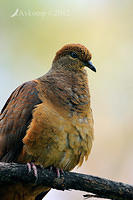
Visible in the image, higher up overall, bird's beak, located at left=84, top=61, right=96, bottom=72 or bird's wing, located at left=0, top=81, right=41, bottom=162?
bird's beak, located at left=84, top=61, right=96, bottom=72

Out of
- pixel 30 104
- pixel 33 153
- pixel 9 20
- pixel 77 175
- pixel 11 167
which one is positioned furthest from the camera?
pixel 9 20

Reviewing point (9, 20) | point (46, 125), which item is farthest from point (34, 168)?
point (9, 20)

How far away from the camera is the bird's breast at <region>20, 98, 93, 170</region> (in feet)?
14.1

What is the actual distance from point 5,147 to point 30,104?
2.21ft

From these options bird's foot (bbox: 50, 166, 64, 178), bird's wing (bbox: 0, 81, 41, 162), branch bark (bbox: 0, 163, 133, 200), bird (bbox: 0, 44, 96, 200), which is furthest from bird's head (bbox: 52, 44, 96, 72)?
branch bark (bbox: 0, 163, 133, 200)

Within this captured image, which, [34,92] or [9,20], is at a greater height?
[9,20]

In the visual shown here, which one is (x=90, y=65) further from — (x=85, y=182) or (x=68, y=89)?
(x=85, y=182)

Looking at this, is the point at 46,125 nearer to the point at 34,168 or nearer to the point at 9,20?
the point at 34,168

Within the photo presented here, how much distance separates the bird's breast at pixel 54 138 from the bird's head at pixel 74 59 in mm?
1142

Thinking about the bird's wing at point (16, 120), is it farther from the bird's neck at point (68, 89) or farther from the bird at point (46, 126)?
the bird's neck at point (68, 89)

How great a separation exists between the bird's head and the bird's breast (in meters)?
1.14

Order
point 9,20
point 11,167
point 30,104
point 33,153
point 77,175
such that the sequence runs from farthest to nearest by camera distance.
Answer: point 9,20
point 30,104
point 33,153
point 77,175
point 11,167

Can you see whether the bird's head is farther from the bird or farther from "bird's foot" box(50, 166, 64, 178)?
"bird's foot" box(50, 166, 64, 178)

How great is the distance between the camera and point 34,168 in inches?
158
